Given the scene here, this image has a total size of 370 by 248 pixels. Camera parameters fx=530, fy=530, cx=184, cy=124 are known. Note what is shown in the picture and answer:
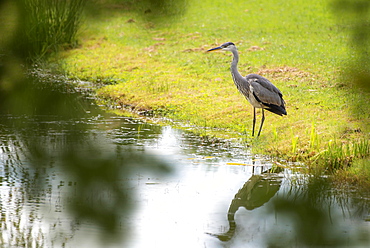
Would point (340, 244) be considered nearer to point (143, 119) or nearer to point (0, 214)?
point (0, 214)

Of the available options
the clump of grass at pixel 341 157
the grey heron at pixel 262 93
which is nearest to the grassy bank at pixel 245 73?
the clump of grass at pixel 341 157

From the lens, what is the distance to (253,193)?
243 inches

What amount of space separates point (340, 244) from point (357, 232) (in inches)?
104

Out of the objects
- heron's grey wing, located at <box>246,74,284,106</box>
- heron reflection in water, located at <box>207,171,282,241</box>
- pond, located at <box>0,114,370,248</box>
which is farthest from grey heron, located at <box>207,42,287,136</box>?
heron reflection in water, located at <box>207,171,282,241</box>

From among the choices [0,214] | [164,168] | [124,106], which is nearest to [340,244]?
[164,168]

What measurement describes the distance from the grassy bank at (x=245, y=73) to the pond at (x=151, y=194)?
2.54ft

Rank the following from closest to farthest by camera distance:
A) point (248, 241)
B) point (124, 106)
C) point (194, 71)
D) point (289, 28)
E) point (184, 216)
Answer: point (248, 241) → point (184, 216) → point (124, 106) → point (194, 71) → point (289, 28)

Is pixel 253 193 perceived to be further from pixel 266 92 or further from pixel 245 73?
pixel 245 73

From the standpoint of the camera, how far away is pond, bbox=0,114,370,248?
141cm

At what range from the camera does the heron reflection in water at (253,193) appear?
5.20 metres

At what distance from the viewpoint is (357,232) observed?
466cm

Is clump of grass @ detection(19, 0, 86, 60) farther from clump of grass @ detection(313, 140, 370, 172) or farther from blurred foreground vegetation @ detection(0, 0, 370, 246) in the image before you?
clump of grass @ detection(313, 140, 370, 172)

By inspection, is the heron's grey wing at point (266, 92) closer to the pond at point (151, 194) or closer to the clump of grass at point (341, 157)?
the pond at point (151, 194)

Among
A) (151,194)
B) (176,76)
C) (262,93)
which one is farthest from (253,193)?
(176,76)
